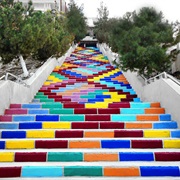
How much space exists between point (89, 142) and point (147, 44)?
4.06m

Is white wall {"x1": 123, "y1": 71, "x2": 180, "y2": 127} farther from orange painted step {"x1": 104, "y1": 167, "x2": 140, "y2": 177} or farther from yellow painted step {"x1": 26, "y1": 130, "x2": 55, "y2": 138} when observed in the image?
yellow painted step {"x1": 26, "y1": 130, "x2": 55, "y2": 138}

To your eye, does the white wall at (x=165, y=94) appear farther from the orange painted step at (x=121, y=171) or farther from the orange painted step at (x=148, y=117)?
the orange painted step at (x=121, y=171)

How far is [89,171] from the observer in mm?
3242

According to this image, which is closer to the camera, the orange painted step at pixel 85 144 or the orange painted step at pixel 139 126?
the orange painted step at pixel 85 144

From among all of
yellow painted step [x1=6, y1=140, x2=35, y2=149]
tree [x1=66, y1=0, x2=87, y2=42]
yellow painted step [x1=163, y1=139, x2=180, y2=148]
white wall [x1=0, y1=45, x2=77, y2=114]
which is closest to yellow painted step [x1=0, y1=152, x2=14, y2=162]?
yellow painted step [x1=6, y1=140, x2=35, y2=149]

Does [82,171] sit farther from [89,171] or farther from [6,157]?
[6,157]

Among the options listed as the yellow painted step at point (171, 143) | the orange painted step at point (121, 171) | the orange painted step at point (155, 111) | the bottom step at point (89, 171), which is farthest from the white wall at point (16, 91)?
the yellow painted step at point (171, 143)

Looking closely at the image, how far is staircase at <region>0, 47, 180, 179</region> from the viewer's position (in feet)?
10.6

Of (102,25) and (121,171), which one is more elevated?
(102,25)

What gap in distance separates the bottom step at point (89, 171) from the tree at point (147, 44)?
3798mm

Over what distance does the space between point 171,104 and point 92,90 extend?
382 cm

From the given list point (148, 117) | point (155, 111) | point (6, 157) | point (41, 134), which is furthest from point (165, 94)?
point (6, 157)

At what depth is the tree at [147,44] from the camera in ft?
21.6

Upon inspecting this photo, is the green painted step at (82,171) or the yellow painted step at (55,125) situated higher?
the yellow painted step at (55,125)
